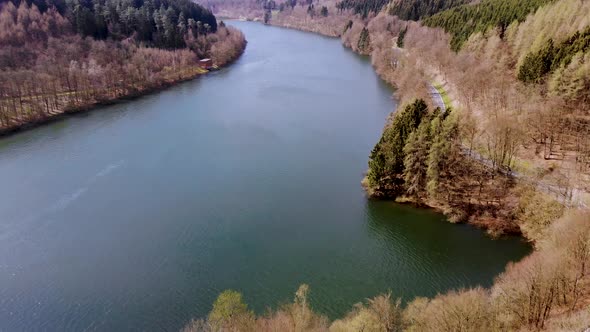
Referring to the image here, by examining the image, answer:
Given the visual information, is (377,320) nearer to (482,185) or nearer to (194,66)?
(482,185)

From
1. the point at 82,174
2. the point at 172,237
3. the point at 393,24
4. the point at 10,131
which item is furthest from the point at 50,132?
the point at 393,24

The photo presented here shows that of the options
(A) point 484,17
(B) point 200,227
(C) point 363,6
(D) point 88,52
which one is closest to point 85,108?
(D) point 88,52

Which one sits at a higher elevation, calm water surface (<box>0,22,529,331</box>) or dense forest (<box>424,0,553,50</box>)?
dense forest (<box>424,0,553,50</box>)

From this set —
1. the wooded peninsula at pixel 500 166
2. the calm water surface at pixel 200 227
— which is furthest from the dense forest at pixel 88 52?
the wooded peninsula at pixel 500 166

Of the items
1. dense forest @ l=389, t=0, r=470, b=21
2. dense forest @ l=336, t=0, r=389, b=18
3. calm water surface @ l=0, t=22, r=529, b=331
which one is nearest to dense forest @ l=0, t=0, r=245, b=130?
calm water surface @ l=0, t=22, r=529, b=331

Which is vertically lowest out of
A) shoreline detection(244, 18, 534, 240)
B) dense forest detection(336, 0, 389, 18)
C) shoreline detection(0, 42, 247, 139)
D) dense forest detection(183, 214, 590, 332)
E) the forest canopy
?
shoreline detection(0, 42, 247, 139)

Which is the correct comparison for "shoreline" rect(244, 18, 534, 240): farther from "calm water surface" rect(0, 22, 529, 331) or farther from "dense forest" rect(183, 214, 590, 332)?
"dense forest" rect(183, 214, 590, 332)

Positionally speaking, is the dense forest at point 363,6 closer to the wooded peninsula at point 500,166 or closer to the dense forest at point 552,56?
the wooded peninsula at point 500,166
